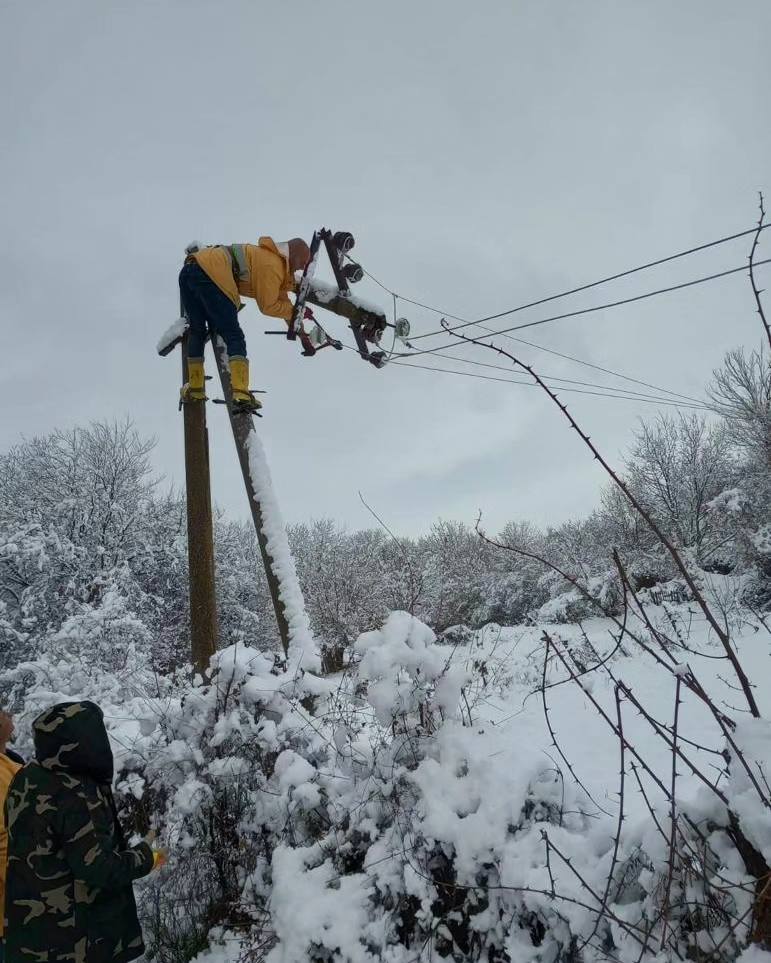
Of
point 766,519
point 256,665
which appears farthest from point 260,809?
point 766,519

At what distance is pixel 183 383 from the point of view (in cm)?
477

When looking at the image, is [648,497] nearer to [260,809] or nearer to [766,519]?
[766,519]

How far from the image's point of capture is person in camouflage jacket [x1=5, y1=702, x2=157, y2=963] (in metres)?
1.85

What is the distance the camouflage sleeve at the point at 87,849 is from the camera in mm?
1839

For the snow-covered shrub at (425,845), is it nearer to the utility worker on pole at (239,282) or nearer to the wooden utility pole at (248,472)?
the wooden utility pole at (248,472)

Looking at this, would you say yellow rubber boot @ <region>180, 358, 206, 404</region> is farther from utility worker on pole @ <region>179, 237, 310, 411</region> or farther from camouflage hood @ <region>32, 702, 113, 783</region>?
camouflage hood @ <region>32, 702, 113, 783</region>

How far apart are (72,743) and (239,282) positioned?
11.6 feet

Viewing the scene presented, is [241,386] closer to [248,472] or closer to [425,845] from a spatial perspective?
[248,472]

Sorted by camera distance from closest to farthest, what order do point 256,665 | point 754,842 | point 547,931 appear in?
point 754,842 < point 547,931 < point 256,665

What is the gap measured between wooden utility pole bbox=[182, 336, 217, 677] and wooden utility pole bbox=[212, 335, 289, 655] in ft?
2.05

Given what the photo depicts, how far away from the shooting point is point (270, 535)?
3602 millimetres

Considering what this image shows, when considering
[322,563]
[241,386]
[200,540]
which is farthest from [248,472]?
[322,563]

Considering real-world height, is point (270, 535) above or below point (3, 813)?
above

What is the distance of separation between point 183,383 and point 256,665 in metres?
3.04
